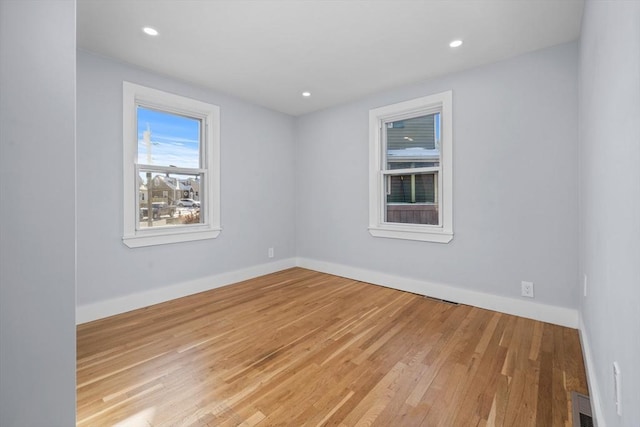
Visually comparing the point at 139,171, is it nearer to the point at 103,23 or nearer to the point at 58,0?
the point at 103,23

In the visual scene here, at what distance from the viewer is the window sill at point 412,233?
327 cm

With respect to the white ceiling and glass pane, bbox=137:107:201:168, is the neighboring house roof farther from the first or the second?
glass pane, bbox=137:107:201:168

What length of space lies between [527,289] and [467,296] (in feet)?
1.82

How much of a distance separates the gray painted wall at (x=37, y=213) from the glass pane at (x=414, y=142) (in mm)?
3284

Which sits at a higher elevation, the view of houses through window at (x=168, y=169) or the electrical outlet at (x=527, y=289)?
the view of houses through window at (x=168, y=169)

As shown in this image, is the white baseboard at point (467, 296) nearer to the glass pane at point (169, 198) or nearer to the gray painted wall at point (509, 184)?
the gray painted wall at point (509, 184)

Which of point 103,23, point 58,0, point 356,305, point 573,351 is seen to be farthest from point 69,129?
point 573,351

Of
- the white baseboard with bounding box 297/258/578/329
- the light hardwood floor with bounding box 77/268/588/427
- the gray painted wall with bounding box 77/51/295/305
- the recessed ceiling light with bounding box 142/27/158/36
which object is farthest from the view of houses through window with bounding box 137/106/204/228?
the white baseboard with bounding box 297/258/578/329

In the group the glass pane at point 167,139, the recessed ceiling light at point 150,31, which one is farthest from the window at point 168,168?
the recessed ceiling light at point 150,31

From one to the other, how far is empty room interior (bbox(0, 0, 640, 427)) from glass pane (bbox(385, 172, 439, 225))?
3 cm

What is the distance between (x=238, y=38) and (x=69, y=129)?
1895 mm

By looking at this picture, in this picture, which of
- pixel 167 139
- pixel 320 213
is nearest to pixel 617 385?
pixel 320 213

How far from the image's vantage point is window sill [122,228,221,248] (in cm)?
300

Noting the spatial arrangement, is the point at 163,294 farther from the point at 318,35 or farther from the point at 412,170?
the point at 412,170
